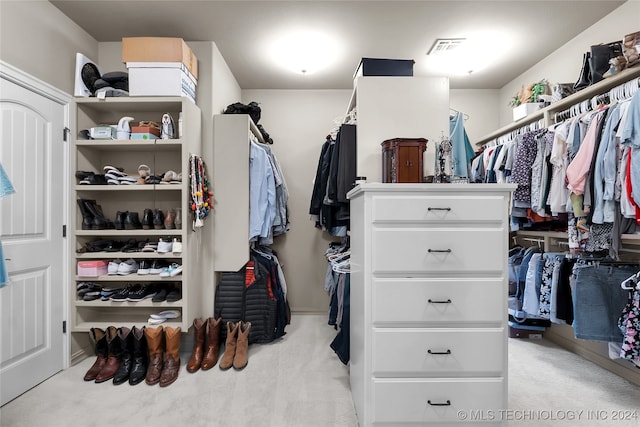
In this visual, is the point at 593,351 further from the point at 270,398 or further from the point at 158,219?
the point at 158,219

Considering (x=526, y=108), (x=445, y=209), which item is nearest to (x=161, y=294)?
(x=445, y=209)

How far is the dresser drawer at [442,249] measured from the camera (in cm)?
144

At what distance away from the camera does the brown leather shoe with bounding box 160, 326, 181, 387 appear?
6.84ft

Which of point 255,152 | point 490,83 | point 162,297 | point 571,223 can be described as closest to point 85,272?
point 162,297

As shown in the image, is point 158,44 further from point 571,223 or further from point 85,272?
point 571,223

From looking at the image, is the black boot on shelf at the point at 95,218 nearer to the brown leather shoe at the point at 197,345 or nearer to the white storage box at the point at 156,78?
the white storage box at the point at 156,78

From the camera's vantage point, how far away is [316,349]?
257cm

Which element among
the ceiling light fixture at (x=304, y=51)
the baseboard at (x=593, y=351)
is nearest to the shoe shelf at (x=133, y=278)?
the ceiling light fixture at (x=304, y=51)

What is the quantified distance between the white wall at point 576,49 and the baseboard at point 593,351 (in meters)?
2.08

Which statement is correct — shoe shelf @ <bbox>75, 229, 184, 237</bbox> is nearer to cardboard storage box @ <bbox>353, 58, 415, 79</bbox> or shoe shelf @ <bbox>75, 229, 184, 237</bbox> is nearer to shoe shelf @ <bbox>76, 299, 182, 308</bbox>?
shoe shelf @ <bbox>76, 299, 182, 308</bbox>

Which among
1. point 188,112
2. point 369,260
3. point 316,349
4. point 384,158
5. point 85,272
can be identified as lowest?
point 316,349

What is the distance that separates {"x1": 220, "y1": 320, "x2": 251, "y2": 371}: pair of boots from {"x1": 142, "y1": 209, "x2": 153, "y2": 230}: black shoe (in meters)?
0.94

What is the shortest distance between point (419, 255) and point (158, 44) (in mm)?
2256

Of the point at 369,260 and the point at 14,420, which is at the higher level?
the point at 369,260
